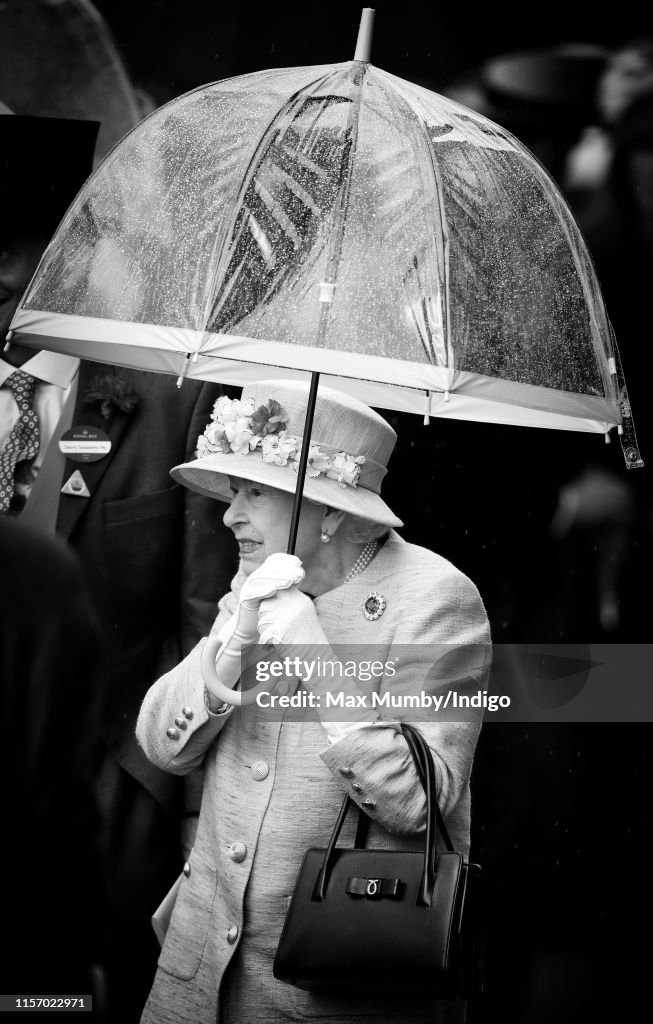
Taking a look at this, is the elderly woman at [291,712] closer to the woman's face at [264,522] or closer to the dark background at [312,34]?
the woman's face at [264,522]

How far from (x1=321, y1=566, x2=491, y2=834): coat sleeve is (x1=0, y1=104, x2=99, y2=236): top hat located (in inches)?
65.1

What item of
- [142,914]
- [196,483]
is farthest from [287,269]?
[142,914]

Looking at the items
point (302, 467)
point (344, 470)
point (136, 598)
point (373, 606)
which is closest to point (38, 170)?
point (136, 598)

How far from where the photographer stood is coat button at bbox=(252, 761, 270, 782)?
277 centimetres

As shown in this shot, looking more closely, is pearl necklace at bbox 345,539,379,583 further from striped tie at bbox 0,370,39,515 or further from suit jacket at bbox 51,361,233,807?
striped tie at bbox 0,370,39,515

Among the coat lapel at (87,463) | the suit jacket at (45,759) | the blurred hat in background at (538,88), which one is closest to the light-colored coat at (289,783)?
the coat lapel at (87,463)

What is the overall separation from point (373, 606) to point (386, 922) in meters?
0.73

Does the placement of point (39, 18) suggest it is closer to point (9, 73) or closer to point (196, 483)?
point (9, 73)

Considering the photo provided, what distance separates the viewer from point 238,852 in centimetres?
273

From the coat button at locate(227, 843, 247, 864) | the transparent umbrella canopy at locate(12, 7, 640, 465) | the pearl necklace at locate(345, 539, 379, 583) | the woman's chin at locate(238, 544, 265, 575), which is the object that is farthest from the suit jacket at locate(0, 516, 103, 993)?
the pearl necklace at locate(345, 539, 379, 583)

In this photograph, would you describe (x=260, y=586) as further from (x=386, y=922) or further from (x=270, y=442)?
(x=386, y=922)

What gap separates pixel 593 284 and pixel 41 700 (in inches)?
66.4

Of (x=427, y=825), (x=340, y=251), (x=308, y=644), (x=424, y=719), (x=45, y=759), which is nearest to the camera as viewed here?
(x=45, y=759)

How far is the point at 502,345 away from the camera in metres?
2.37
